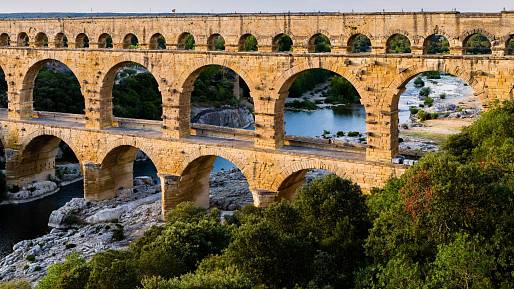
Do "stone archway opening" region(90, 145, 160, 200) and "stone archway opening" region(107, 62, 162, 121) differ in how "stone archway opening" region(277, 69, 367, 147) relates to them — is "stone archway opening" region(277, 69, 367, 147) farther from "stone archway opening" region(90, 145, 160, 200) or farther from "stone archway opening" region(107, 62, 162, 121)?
"stone archway opening" region(90, 145, 160, 200)

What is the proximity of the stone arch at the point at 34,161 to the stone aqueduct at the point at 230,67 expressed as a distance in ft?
0.20

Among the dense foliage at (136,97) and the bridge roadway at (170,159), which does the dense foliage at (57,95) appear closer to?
the dense foliage at (136,97)

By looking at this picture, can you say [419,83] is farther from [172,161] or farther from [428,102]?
[172,161]

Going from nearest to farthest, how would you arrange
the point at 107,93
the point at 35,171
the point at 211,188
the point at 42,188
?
the point at 107,93 < the point at 211,188 < the point at 42,188 < the point at 35,171

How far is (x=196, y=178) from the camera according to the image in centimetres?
2591

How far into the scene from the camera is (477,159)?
16062mm

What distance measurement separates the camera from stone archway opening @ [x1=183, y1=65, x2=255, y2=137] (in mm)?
48781

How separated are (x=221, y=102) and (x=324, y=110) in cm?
997

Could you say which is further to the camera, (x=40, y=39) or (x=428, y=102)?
(x=428, y=102)

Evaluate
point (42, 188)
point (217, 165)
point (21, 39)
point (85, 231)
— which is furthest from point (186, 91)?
point (217, 165)

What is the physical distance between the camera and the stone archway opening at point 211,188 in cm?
2534

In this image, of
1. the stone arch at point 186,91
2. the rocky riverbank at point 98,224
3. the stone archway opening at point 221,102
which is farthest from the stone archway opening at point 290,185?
the stone archway opening at point 221,102

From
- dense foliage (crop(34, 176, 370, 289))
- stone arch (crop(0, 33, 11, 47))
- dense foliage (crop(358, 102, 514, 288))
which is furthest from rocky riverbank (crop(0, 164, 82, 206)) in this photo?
dense foliage (crop(358, 102, 514, 288))

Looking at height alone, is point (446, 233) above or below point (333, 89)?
below
